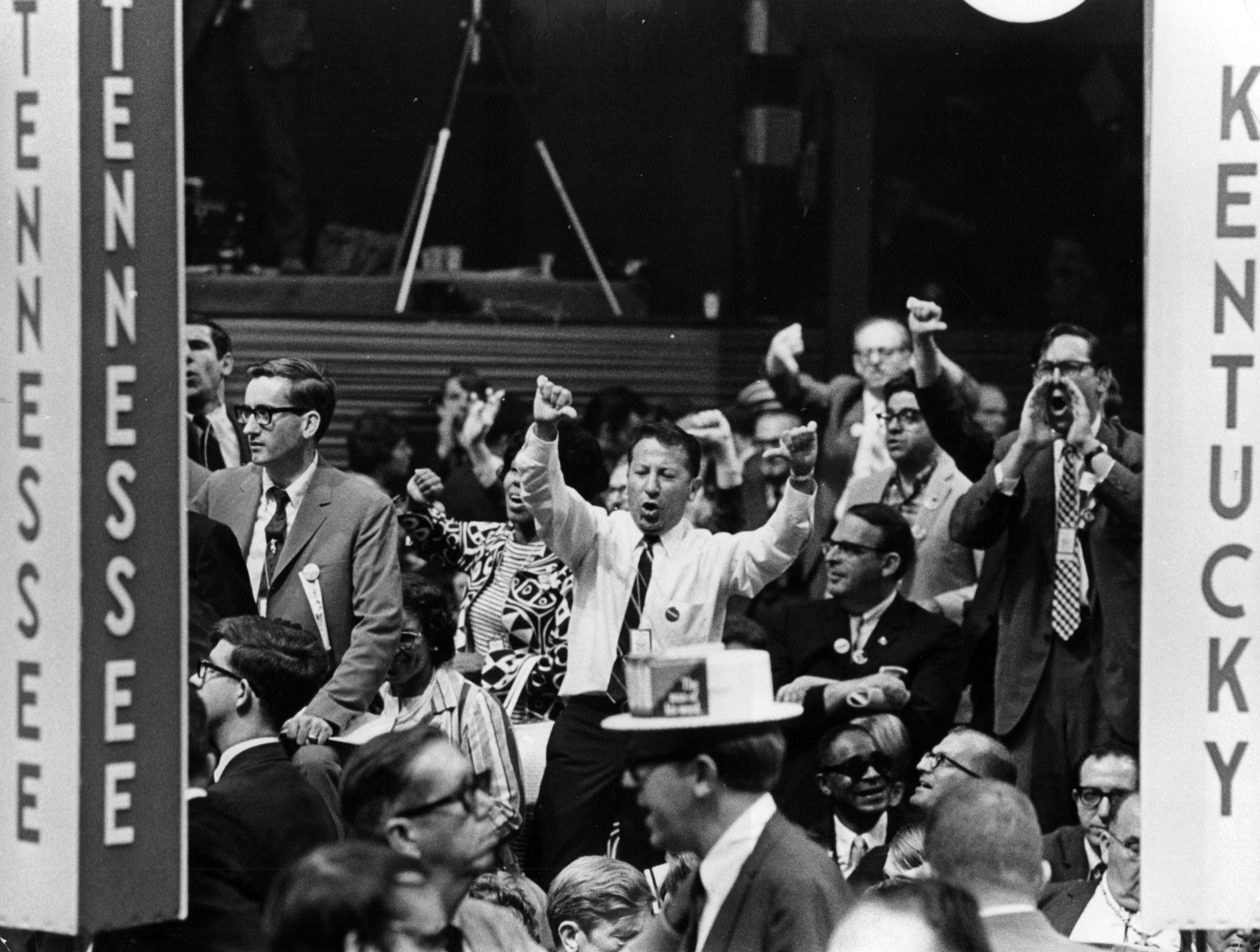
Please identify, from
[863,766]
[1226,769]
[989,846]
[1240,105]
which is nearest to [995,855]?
[989,846]

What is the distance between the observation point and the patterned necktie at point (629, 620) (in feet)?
21.9

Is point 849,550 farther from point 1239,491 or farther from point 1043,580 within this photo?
point 1239,491

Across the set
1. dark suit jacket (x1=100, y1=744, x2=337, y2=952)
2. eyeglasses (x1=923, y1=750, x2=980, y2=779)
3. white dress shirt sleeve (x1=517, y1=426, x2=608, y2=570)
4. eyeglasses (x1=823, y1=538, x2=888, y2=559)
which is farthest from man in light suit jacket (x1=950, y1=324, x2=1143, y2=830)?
dark suit jacket (x1=100, y1=744, x2=337, y2=952)

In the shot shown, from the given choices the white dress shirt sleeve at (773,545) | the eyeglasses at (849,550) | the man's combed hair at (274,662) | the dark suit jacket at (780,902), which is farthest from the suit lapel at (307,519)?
the dark suit jacket at (780,902)

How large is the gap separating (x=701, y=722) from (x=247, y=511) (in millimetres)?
3312

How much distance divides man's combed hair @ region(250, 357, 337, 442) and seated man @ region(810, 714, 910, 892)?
5.95ft

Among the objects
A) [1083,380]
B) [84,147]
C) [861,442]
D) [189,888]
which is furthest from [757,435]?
[84,147]

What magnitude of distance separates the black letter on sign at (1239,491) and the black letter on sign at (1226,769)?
1.31 ft

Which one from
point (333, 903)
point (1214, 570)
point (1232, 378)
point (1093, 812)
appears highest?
point (1232, 378)

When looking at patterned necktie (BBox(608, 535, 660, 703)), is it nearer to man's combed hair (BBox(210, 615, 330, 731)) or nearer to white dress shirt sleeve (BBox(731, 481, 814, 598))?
white dress shirt sleeve (BBox(731, 481, 814, 598))

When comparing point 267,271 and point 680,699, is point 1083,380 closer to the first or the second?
point 680,699

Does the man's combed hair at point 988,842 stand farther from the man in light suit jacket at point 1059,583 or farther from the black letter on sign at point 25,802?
the man in light suit jacket at point 1059,583

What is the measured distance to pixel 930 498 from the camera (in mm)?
7465

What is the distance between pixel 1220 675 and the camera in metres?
3.85
